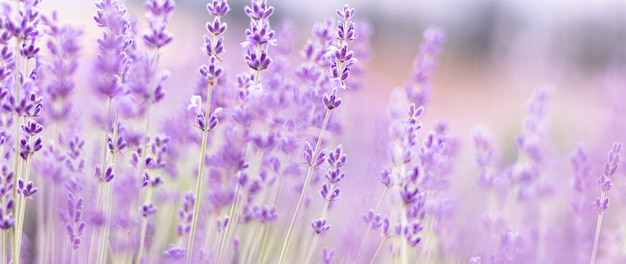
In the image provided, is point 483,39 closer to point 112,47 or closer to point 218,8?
point 218,8

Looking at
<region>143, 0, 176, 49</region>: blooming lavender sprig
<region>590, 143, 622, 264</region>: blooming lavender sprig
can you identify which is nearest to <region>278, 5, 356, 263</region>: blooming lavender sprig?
<region>143, 0, 176, 49</region>: blooming lavender sprig

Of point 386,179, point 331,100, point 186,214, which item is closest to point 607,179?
point 386,179

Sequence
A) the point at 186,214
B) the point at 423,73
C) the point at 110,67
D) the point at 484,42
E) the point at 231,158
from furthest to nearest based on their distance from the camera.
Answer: the point at 484,42 → the point at 423,73 → the point at 186,214 → the point at 231,158 → the point at 110,67

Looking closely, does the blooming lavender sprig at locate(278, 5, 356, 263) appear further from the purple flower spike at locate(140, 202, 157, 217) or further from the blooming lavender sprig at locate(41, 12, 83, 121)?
the blooming lavender sprig at locate(41, 12, 83, 121)

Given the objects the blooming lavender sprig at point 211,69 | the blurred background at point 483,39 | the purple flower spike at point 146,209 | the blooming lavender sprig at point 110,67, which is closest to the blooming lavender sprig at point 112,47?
the blooming lavender sprig at point 110,67

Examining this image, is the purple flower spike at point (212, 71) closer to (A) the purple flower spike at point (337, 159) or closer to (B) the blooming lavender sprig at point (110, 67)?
(B) the blooming lavender sprig at point (110, 67)

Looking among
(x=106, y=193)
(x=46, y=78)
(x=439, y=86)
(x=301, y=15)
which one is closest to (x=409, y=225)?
(x=106, y=193)

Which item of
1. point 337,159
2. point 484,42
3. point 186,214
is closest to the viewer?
point 337,159

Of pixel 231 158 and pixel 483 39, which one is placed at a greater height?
pixel 483 39
